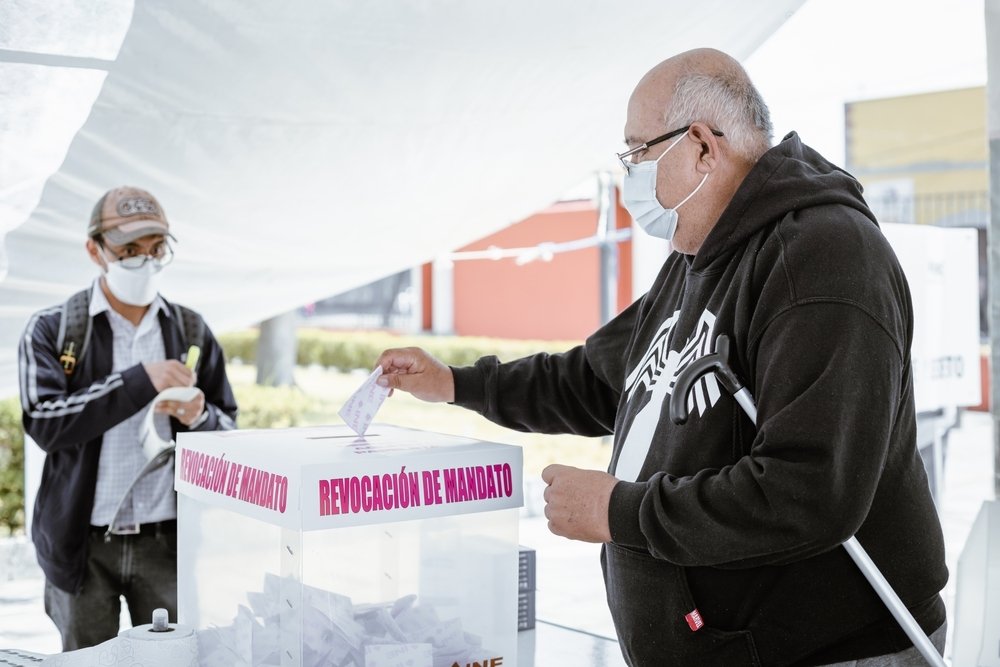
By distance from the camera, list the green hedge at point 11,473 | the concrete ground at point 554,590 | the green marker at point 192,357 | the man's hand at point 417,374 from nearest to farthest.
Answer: the man's hand at point 417,374 < the concrete ground at point 554,590 < the green marker at point 192,357 < the green hedge at point 11,473

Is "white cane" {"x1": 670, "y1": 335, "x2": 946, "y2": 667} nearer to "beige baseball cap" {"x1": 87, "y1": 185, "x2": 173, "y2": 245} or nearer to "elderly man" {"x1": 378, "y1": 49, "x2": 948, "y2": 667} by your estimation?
"elderly man" {"x1": 378, "y1": 49, "x2": 948, "y2": 667}

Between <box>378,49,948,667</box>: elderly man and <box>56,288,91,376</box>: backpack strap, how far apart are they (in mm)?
1439

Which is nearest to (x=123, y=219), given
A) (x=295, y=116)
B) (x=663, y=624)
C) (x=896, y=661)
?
(x=295, y=116)

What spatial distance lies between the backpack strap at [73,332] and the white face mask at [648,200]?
4.87ft

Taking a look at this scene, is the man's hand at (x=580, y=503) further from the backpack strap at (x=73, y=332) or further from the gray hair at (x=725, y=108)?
A: the backpack strap at (x=73, y=332)

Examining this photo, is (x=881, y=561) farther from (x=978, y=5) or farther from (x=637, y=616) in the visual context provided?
(x=978, y=5)

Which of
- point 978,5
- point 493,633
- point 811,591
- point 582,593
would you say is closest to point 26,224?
point 493,633

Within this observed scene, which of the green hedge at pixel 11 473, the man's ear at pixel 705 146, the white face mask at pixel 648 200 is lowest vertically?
the green hedge at pixel 11 473

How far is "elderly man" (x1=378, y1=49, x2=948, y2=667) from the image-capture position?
1324 millimetres

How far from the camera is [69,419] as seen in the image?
245cm

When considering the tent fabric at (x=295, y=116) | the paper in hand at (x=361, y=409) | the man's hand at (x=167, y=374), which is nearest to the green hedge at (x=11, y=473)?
the tent fabric at (x=295, y=116)

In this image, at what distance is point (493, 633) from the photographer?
158cm

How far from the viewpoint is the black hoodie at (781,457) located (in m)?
1.32

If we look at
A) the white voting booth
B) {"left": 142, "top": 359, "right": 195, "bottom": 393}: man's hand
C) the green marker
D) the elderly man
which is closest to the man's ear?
the elderly man
